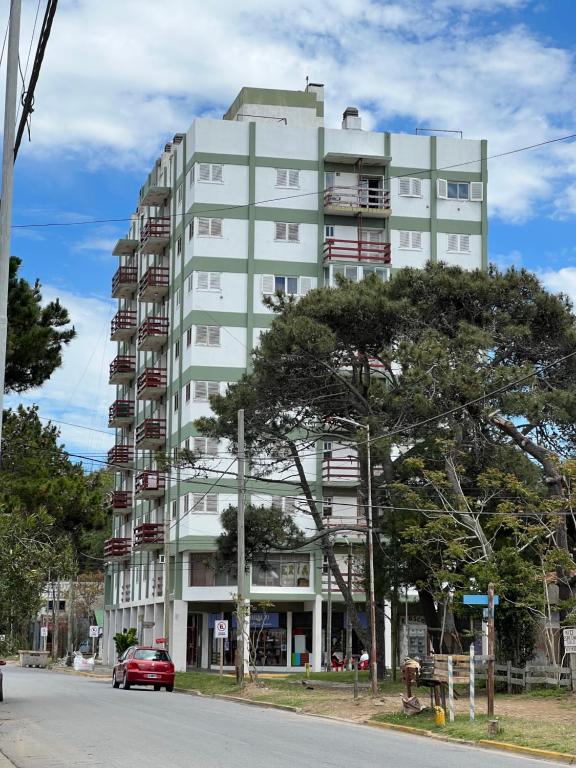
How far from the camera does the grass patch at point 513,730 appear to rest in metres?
19.5

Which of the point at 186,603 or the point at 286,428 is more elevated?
the point at 286,428

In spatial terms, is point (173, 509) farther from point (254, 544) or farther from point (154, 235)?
point (254, 544)

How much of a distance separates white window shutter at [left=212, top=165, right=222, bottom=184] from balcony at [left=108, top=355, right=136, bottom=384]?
Answer: 1875 centimetres

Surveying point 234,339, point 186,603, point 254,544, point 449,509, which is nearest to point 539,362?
point 449,509

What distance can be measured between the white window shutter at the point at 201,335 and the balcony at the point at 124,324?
16.4 meters

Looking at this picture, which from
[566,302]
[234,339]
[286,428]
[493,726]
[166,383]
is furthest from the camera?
[166,383]

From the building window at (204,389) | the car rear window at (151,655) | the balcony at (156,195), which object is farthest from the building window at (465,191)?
the car rear window at (151,655)

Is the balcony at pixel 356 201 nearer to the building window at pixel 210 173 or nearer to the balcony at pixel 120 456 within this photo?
the building window at pixel 210 173

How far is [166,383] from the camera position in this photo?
2778 inches

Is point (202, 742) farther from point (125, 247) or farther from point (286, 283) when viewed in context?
point (125, 247)

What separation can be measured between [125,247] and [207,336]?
67.5 ft

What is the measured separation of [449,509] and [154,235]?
124ft

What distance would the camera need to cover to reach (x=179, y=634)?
64.2 m

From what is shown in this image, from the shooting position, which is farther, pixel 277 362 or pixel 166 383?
pixel 166 383
